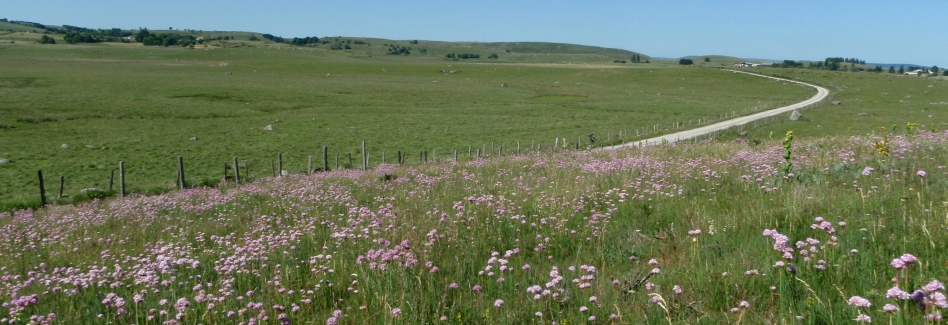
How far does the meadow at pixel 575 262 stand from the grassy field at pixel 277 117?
2295 centimetres

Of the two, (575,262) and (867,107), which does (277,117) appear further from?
(867,107)

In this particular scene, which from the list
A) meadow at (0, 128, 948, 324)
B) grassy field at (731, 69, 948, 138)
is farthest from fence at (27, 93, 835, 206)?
meadow at (0, 128, 948, 324)

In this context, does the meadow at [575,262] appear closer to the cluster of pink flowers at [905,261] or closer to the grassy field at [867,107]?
the cluster of pink flowers at [905,261]

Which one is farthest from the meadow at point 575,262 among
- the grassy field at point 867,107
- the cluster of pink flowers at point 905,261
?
the grassy field at point 867,107

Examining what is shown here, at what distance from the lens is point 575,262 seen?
5.75 m

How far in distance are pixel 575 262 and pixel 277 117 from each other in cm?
6346

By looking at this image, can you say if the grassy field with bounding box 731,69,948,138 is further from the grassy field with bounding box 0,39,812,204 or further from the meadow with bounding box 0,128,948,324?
the grassy field with bounding box 0,39,812,204

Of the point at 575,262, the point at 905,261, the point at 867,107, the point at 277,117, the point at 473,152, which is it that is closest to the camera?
the point at 905,261

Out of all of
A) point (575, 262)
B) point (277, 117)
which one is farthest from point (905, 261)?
point (277, 117)

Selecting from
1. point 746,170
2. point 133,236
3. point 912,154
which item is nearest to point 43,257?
point 133,236

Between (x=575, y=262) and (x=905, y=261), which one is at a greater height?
(x=905, y=261)

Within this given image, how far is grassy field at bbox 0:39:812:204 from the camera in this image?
39750 millimetres

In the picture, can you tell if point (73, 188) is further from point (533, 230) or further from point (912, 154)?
point (912, 154)

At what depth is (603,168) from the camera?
472 inches
